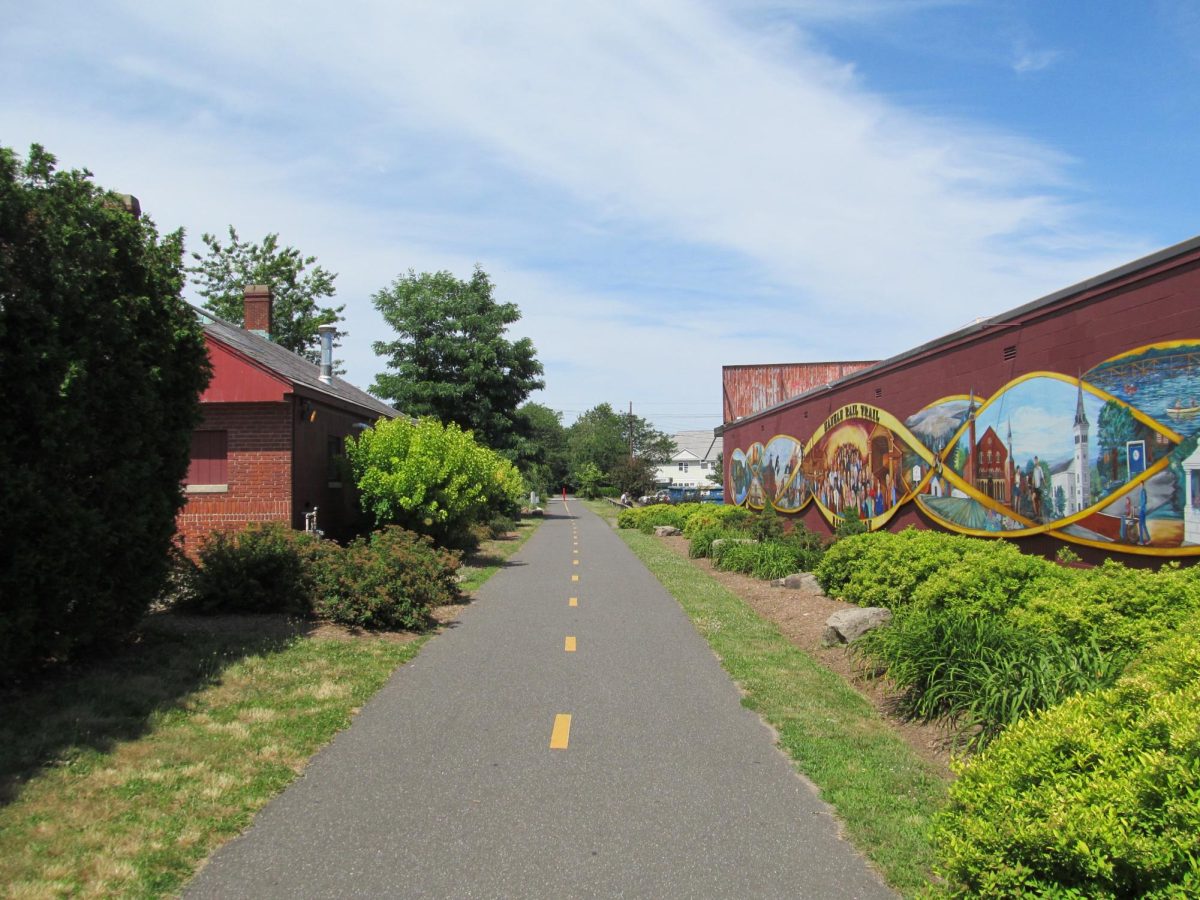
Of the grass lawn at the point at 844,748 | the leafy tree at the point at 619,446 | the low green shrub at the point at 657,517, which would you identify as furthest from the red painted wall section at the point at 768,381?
the leafy tree at the point at 619,446

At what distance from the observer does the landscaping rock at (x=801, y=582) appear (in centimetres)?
1413

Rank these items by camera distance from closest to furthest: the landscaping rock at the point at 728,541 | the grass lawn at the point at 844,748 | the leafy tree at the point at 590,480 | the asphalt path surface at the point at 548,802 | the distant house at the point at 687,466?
the asphalt path surface at the point at 548,802, the grass lawn at the point at 844,748, the landscaping rock at the point at 728,541, the leafy tree at the point at 590,480, the distant house at the point at 687,466

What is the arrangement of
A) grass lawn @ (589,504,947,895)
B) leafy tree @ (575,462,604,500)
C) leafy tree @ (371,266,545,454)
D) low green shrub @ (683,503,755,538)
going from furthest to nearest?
leafy tree @ (575,462,604,500), leafy tree @ (371,266,545,454), low green shrub @ (683,503,755,538), grass lawn @ (589,504,947,895)

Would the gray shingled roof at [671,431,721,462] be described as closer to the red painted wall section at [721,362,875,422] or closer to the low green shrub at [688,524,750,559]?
the red painted wall section at [721,362,875,422]

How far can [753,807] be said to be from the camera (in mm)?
5293

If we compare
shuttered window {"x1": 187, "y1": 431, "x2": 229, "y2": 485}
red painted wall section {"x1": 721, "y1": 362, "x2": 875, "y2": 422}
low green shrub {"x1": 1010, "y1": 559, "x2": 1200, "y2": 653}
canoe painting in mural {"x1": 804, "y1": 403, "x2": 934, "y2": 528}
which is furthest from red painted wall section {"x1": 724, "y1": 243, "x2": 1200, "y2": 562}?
red painted wall section {"x1": 721, "y1": 362, "x2": 875, "y2": 422}

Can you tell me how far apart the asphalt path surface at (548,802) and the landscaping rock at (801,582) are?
5.26m

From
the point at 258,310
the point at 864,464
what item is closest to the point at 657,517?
the point at 258,310

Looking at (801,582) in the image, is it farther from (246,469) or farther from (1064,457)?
(246,469)

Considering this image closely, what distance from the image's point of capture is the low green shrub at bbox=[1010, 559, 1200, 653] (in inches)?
255

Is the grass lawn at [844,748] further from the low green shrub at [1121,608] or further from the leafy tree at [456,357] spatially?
the leafy tree at [456,357]

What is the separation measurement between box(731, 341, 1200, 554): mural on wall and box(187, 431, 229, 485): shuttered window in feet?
38.9

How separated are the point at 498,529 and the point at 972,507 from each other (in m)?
21.3

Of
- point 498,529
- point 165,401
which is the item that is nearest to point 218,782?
point 165,401
